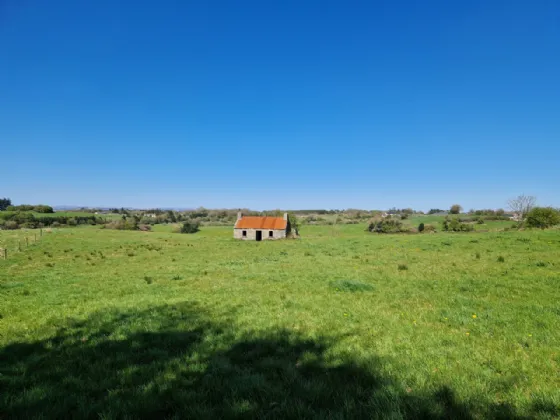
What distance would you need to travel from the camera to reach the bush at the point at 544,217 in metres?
44.9

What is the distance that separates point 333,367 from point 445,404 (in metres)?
1.84

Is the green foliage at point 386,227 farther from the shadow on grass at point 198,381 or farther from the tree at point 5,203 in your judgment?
the tree at point 5,203

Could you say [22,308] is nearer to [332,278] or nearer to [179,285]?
[179,285]

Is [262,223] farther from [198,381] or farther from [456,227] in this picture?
[198,381]

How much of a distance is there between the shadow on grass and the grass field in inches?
0.9

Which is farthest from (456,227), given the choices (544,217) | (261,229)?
(261,229)

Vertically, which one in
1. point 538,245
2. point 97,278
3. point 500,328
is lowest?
point 97,278

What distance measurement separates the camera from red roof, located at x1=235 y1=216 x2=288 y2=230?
59.8m

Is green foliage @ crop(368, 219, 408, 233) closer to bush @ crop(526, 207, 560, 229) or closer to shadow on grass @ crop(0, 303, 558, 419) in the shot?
bush @ crop(526, 207, 560, 229)

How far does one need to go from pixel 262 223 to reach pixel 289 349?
54.6 meters

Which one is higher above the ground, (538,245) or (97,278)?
(538,245)

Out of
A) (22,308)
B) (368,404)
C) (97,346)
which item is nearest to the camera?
(368,404)

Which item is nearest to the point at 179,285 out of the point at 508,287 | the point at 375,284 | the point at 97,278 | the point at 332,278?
the point at 97,278

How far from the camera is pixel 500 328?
23.7ft
